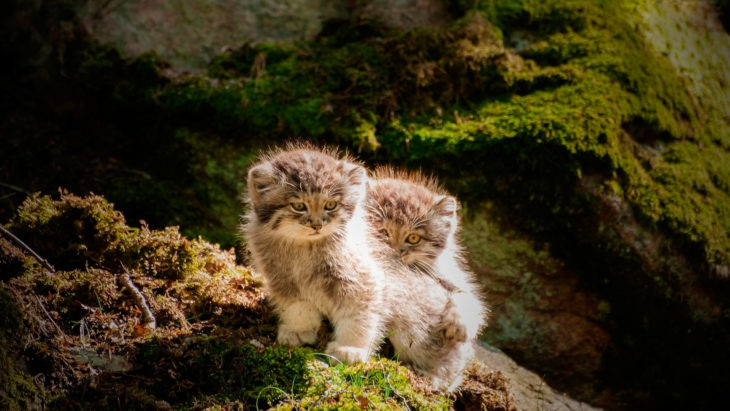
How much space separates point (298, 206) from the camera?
135 inches

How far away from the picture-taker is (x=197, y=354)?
125 inches

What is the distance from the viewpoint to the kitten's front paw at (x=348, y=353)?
11.0 feet

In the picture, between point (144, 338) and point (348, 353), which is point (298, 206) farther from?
point (144, 338)

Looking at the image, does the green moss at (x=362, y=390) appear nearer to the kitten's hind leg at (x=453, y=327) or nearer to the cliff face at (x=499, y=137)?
the kitten's hind leg at (x=453, y=327)

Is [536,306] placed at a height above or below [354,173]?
below

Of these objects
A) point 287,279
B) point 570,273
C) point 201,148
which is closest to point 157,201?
point 201,148

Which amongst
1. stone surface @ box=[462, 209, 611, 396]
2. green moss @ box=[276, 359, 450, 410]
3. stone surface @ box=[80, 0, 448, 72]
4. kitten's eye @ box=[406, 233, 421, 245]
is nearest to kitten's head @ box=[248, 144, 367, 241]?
kitten's eye @ box=[406, 233, 421, 245]

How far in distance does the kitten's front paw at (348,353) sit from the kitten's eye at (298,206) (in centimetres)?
99

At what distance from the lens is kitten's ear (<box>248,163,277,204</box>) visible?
350 centimetres

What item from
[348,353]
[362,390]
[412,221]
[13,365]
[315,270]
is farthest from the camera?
[412,221]

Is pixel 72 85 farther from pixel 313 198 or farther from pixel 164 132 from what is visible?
pixel 313 198

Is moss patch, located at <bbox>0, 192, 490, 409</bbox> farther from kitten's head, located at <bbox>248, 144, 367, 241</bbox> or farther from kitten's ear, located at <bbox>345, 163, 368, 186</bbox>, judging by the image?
kitten's ear, located at <bbox>345, 163, 368, 186</bbox>

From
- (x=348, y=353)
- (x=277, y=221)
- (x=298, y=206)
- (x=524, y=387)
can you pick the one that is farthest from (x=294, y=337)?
(x=524, y=387)

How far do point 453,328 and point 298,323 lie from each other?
1.16 m
